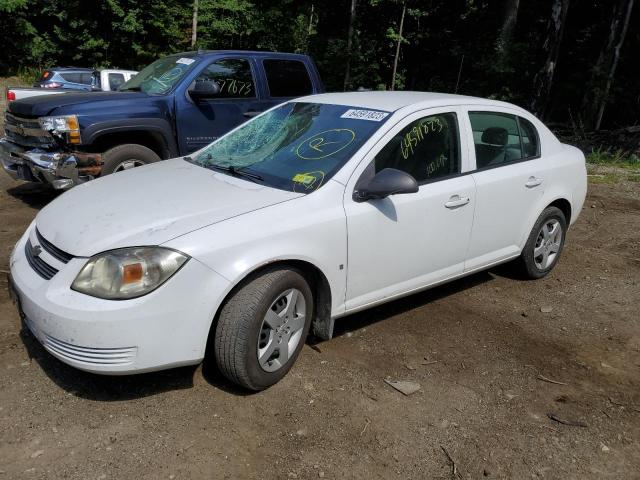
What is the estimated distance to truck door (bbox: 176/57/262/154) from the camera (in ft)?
21.7

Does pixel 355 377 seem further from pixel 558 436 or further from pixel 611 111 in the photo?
pixel 611 111

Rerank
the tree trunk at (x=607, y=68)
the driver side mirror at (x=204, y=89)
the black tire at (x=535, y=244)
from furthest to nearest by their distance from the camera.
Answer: the tree trunk at (x=607, y=68) < the driver side mirror at (x=204, y=89) < the black tire at (x=535, y=244)

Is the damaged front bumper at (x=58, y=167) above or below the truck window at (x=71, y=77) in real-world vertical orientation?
above

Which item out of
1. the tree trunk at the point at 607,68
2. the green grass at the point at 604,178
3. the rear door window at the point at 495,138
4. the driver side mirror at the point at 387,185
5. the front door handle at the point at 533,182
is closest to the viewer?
the driver side mirror at the point at 387,185

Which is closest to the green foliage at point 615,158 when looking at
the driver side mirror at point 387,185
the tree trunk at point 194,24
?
the driver side mirror at point 387,185

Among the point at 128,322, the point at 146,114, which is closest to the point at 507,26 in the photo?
the point at 146,114

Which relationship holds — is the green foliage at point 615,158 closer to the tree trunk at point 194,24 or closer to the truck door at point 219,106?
the truck door at point 219,106

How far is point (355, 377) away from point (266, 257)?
3.32 ft

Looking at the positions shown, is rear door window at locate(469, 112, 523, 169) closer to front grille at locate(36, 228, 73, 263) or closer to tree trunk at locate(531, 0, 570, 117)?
front grille at locate(36, 228, 73, 263)

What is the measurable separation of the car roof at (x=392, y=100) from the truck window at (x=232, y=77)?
2.77 metres

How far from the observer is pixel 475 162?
416 cm

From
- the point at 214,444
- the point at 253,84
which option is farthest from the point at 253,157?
the point at 253,84

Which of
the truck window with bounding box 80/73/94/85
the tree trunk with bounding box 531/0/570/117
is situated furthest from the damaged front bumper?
the tree trunk with bounding box 531/0/570/117

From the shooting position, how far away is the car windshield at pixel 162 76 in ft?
22.1
